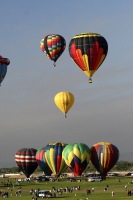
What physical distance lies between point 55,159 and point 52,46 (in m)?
20.7

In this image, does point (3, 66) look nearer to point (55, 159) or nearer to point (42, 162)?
point (55, 159)

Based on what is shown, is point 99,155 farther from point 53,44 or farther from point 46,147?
point 53,44

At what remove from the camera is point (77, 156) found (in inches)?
3162

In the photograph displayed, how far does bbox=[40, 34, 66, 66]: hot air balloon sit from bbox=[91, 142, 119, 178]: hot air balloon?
17.2 metres

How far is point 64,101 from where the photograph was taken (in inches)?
3430

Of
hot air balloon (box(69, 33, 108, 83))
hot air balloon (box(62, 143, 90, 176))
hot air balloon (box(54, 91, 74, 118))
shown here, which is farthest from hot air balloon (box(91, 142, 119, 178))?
hot air balloon (box(69, 33, 108, 83))

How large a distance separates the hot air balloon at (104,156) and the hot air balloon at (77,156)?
1416 mm

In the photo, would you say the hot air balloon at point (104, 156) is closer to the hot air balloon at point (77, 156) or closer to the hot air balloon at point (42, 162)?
the hot air balloon at point (77, 156)

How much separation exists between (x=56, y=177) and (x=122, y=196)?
36871 mm

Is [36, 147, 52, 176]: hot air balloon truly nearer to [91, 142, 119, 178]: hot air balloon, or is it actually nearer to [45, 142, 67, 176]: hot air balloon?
[45, 142, 67, 176]: hot air balloon

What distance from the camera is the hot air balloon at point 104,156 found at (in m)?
80.6

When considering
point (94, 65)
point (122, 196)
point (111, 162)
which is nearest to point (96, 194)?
point (122, 196)

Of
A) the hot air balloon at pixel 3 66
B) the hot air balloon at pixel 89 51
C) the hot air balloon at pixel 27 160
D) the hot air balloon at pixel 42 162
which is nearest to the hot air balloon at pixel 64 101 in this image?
the hot air balloon at pixel 42 162

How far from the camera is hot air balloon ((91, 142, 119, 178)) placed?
3174 inches
